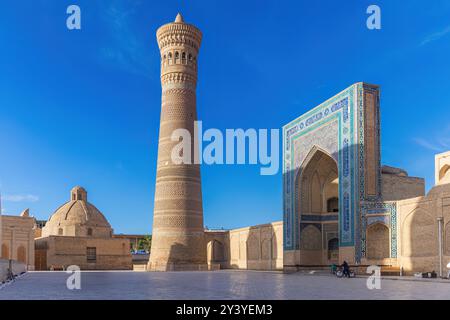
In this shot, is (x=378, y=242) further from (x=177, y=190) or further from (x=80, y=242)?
(x=80, y=242)

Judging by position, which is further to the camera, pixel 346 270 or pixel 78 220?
pixel 78 220

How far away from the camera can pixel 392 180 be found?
72.1 ft

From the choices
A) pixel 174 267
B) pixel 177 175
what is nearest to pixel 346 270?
pixel 174 267

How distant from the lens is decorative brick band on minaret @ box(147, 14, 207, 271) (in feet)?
92.0

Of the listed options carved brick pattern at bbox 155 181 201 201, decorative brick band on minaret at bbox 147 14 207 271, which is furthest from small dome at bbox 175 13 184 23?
carved brick pattern at bbox 155 181 201 201

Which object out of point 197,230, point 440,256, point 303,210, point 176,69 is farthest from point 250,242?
point 440,256

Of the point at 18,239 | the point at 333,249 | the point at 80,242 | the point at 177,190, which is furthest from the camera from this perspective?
the point at 80,242

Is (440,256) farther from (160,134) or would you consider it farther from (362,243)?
(160,134)

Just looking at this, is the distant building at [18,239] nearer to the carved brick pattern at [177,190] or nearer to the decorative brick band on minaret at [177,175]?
the decorative brick band on minaret at [177,175]

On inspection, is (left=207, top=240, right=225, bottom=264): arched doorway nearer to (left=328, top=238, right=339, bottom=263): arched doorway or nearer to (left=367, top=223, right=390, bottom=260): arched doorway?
(left=328, top=238, right=339, bottom=263): arched doorway

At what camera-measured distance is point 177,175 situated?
28.2 m

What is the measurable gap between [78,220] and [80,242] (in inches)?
135

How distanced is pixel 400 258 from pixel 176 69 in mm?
15043
